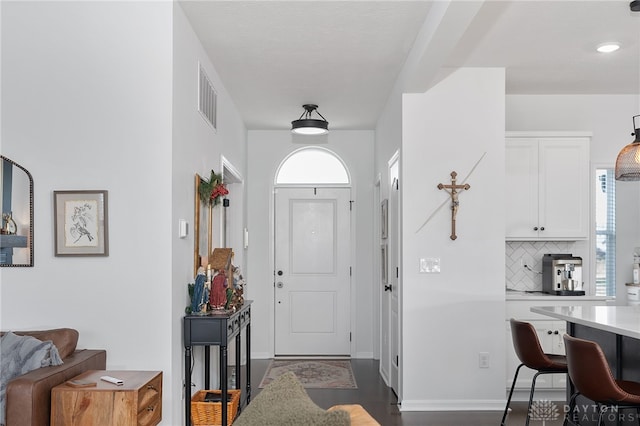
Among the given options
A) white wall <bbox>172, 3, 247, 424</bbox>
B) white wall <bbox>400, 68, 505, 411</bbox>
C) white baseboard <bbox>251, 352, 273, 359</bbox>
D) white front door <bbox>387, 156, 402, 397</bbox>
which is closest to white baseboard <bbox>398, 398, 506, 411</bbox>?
white wall <bbox>400, 68, 505, 411</bbox>

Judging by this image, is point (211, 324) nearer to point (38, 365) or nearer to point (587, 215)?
point (38, 365)

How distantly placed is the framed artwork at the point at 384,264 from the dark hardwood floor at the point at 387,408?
3.47ft

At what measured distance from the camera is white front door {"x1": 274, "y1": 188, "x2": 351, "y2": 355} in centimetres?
796

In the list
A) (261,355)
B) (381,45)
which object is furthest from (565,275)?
(261,355)

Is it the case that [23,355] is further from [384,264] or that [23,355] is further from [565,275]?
[565,275]

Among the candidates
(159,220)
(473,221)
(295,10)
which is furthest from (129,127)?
(473,221)

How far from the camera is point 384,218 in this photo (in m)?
6.84

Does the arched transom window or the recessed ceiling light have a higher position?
the recessed ceiling light

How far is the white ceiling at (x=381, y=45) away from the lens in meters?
3.94

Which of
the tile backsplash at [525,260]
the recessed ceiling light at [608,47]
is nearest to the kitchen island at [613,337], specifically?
the tile backsplash at [525,260]

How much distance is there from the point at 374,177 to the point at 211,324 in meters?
4.40

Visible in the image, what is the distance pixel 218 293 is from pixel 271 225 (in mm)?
3839

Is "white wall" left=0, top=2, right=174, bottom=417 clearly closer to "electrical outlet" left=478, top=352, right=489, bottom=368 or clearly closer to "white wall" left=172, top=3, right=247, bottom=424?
"white wall" left=172, top=3, right=247, bottom=424

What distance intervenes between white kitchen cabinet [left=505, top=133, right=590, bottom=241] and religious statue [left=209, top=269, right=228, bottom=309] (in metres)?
2.85
